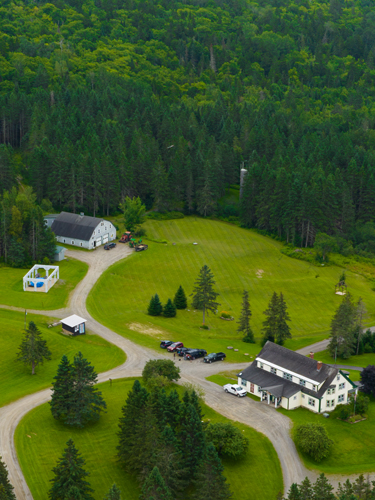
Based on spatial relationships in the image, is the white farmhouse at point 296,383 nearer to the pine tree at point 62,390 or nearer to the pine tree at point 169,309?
the pine tree at point 62,390

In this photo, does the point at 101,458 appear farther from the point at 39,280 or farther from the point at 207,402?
the point at 39,280

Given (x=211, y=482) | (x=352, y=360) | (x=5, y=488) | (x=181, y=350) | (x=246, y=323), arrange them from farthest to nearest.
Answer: (x=246, y=323)
(x=352, y=360)
(x=181, y=350)
(x=211, y=482)
(x=5, y=488)

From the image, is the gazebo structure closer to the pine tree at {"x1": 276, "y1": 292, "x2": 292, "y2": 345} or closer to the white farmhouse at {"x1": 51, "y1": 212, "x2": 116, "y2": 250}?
the white farmhouse at {"x1": 51, "y1": 212, "x2": 116, "y2": 250}

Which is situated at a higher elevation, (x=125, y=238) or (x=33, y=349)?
(x=33, y=349)

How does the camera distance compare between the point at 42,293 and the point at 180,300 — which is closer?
the point at 42,293

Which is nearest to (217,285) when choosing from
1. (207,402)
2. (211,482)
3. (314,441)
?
(207,402)

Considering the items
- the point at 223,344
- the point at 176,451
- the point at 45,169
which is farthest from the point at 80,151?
the point at 176,451
